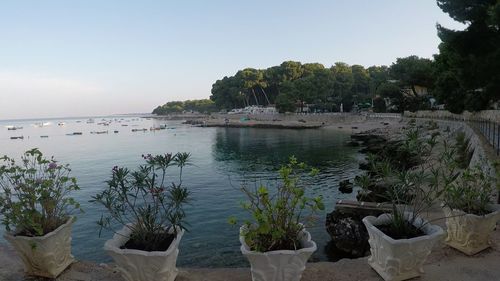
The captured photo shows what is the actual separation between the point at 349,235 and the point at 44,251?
729cm

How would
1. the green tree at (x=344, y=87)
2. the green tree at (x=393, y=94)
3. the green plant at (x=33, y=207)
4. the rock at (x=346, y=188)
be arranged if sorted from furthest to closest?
1. the green tree at (x=344, y=87)
2. the green tree at (x=393, y=94)
3. the rock at (x=346, y=188)
4. the green plant at (x=33, y=207)

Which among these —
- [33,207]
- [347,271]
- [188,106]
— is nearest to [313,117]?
[347,271]

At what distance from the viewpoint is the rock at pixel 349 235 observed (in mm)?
8734

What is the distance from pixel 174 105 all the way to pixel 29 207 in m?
190

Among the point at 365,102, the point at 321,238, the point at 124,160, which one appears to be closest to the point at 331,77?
the point at 365,102

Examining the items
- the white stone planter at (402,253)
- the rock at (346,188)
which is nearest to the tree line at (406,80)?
the rock at (346,188)

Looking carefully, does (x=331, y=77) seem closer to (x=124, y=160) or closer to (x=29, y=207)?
(x=124, y=160)

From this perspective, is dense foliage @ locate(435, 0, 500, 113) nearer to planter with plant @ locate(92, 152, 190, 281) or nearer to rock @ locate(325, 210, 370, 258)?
rock @ locate(325, 210, 370, 258)

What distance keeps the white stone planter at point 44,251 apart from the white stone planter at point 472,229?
5.74m

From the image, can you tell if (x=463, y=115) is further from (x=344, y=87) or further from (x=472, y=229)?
(x=344, y=87)

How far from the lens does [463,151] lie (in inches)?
602

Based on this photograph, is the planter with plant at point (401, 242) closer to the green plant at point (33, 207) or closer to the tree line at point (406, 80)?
the green plant at point (33, 207)

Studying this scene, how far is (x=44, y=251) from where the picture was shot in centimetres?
429

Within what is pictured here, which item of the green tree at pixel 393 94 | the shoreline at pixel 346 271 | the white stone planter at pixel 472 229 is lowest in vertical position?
the shoreline at pixel 346 271
